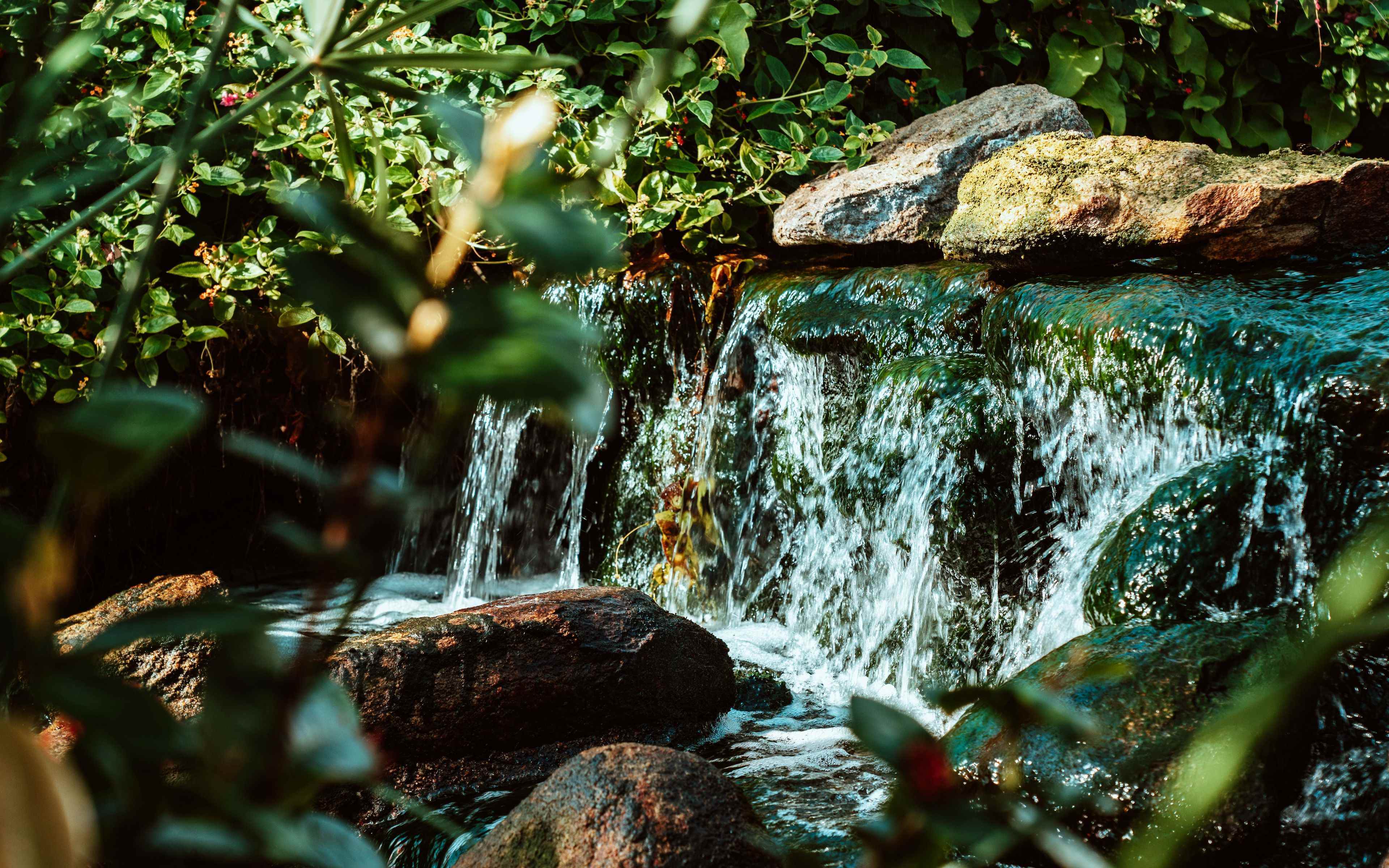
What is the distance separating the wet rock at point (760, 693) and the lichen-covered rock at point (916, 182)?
2.31 m

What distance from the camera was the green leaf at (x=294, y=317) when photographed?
17.0 feet

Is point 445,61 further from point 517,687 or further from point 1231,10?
point 1231,10

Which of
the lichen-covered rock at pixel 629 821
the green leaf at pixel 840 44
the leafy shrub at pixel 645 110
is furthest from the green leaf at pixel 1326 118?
the lichen-covered rock at pixel 629 821

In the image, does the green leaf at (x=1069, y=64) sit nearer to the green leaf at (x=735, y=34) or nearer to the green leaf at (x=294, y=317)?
the green leaf at (x=735, y=34)

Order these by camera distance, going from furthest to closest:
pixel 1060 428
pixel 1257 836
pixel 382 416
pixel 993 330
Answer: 1. pixel 993 330
2. pixel 1060 428
3. pixel 1257 836
4. pixel 382 416

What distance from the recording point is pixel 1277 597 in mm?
3172

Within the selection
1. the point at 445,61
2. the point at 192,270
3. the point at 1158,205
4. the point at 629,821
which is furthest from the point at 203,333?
the point at 445,61

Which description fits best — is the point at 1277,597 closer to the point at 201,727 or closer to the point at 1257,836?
the point at 1257,836

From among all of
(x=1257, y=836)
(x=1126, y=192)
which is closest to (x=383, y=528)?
(x=1257, y=836)

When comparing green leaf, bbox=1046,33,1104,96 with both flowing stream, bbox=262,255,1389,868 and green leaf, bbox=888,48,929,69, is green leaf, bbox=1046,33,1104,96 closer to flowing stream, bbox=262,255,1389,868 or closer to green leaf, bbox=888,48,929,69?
green leaf, bbox=888,48,929,69

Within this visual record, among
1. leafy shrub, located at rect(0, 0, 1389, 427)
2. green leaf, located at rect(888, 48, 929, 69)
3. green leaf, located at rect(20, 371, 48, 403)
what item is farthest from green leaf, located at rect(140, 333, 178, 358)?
green leaf, located at rect(888, 48, 929, 69)

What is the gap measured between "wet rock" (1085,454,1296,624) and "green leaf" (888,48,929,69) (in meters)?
3.50

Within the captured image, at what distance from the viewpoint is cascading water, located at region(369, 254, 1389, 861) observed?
10.5 ft

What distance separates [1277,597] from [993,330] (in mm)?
1524
